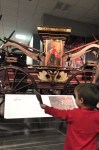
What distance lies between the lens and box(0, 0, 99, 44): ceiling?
7.30 m

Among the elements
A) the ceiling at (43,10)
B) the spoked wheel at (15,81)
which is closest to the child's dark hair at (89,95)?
the spoked wheel at (15,81)

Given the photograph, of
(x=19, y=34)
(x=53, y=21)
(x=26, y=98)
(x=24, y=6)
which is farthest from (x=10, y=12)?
(x=26, y=98)

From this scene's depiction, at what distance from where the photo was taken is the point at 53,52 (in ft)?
12.9

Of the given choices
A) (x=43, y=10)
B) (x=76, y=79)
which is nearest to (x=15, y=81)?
(x=76, y=79)

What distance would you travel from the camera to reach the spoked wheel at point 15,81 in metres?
3.43

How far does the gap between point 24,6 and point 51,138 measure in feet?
19.1

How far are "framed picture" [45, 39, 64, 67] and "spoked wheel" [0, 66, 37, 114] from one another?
0.49 meters

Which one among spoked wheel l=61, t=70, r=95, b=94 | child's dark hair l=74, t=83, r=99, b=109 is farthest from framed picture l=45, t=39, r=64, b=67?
child's dark hair l=74, t=83, r=99, b=109

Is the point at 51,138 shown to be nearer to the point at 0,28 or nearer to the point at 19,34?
the point at 0,28

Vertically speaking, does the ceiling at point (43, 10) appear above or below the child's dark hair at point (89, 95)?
above

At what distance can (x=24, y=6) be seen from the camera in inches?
303

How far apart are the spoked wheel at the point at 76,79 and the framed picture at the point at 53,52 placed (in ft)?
1.07

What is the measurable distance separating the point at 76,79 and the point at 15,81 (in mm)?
922

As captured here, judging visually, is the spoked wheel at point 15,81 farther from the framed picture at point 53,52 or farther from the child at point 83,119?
the child at point 83,119
